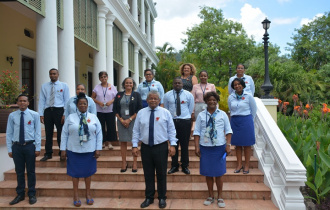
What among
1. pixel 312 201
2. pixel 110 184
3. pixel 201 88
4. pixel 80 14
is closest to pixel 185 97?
pixel 201 88

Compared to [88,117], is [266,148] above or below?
below

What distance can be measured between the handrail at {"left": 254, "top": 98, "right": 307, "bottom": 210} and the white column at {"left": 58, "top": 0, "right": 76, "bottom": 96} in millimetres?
5792

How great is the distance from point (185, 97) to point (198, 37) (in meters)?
20.7

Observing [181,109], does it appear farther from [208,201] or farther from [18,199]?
[18,199]

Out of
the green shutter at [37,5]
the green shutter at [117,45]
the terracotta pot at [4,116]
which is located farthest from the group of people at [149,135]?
the green shutter at [117,45]

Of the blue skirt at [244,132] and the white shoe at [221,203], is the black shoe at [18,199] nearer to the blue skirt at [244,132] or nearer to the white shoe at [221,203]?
the white shoe at [221,203]

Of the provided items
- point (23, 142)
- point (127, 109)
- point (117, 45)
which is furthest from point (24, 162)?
point (117, 45)

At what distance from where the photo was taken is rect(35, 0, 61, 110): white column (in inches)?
291

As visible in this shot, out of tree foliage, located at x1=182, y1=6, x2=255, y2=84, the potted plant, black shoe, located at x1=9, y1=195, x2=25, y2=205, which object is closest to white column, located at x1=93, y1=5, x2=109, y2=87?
the potted plant

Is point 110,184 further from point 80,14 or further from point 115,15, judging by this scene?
point 115,15

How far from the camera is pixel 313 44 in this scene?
30625 millimetres

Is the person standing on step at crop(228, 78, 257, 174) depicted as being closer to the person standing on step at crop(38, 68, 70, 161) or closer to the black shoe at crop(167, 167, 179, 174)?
the black shoe at crop(167, 167, 179, 174)

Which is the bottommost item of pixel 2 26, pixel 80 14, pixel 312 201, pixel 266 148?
pixel 312 201

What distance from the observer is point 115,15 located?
44.8ft
